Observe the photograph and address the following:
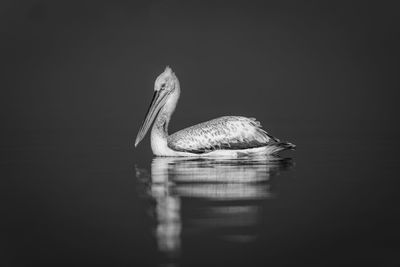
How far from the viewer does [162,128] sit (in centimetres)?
1241

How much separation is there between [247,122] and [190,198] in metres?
4.31

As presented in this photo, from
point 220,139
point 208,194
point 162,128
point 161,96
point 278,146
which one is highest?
point 161,96

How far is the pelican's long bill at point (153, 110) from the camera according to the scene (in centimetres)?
1268

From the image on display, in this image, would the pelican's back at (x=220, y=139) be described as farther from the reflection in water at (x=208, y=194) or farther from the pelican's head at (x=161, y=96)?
the pelican's head at (x=161, y=96)

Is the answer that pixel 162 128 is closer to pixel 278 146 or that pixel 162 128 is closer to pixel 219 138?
pixel 219 138

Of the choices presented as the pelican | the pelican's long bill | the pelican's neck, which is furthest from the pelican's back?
the pelican's long bill

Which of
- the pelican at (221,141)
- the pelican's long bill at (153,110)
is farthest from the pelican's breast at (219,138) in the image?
the pelican's long bill at (153,110)

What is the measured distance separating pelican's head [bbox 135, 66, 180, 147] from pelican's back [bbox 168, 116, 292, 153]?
0.87 meters

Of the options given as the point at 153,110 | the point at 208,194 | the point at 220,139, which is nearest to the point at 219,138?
the point at 220,139

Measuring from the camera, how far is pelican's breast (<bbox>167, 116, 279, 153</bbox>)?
11.9 meters

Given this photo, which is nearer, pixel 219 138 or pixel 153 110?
pixel 219 138

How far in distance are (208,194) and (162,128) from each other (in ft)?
14.1

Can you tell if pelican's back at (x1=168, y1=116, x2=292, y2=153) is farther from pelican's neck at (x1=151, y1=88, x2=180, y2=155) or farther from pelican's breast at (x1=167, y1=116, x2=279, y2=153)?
pelican's neck at (x1=151, y1=88, x2=180, y2=155)
